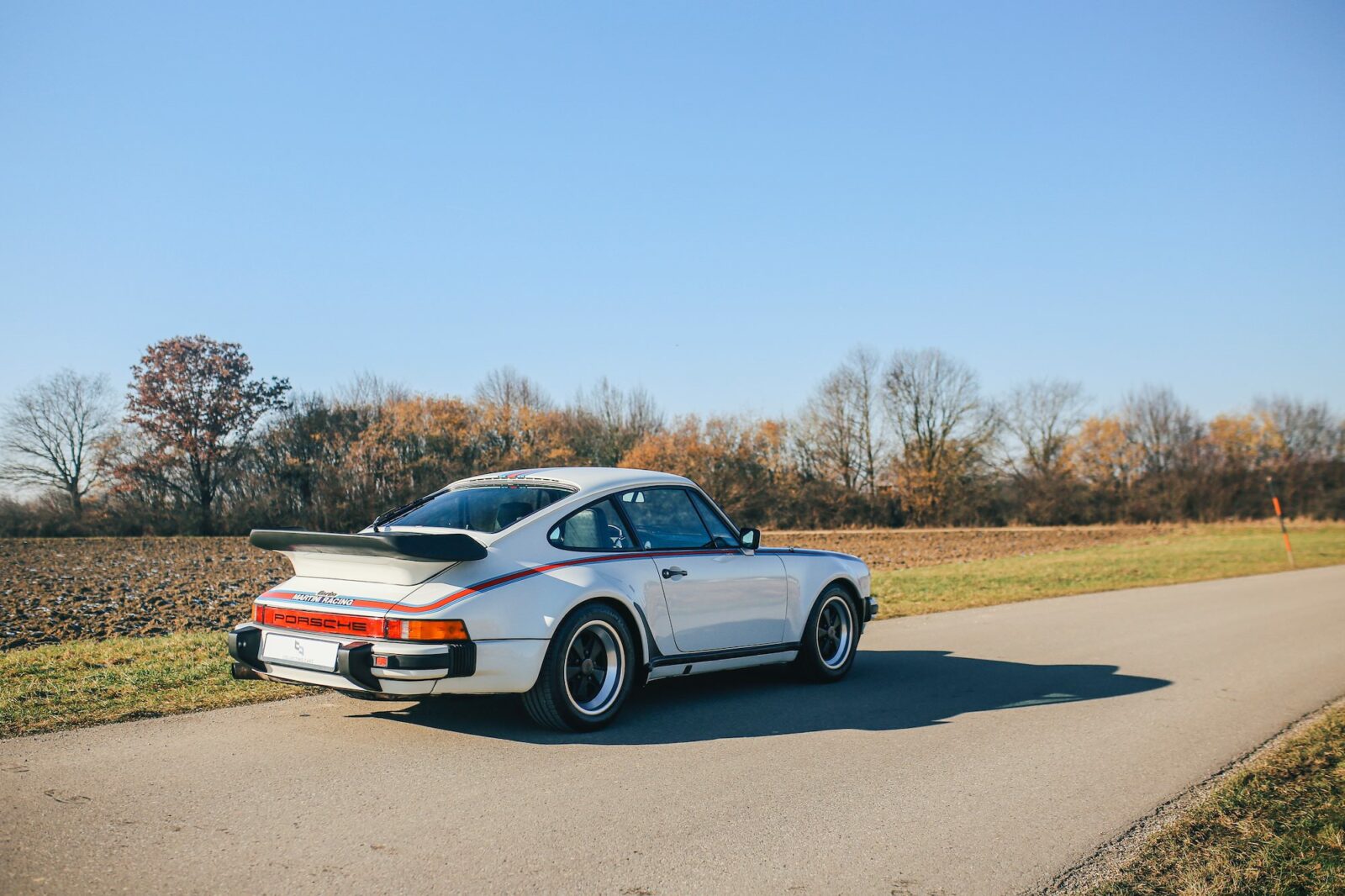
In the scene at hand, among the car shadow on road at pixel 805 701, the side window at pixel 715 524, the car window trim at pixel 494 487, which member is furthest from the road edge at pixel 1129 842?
the car window trim at pixel 494 487

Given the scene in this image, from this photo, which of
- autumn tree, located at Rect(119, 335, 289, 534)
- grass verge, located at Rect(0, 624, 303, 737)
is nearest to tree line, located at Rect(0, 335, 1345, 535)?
autumn tree, located at Rect(119, 335, 289, 534)

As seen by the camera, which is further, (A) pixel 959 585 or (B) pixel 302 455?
(B) pixel 302 455

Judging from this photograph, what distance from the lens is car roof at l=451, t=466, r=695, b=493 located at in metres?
6.31

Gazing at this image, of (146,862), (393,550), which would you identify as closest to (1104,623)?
(393,550)

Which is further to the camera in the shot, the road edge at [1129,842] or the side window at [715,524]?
the side window at [715,524]

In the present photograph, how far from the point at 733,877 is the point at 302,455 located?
56025 mm

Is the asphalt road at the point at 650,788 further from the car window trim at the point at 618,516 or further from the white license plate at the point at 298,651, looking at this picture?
the car window trim at the point at 618,516

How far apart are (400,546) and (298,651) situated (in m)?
0.93

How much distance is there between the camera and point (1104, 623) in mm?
11797

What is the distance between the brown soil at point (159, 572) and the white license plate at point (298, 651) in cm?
735

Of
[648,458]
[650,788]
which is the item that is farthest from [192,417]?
[650,788]

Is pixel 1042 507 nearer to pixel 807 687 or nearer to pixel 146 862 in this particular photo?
pixel 807 687

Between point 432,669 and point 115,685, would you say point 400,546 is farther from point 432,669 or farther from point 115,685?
point 115,685

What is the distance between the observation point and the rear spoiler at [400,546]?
507 cm
